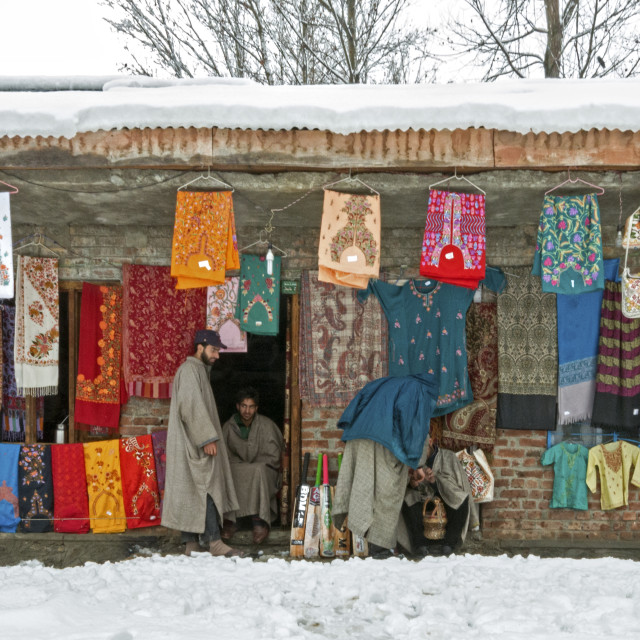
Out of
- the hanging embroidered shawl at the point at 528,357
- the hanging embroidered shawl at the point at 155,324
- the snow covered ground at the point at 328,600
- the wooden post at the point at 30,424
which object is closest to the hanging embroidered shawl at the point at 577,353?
the hanging embroidered shawl at the point at 528,357

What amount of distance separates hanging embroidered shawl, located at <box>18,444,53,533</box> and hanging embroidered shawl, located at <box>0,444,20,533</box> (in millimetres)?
42

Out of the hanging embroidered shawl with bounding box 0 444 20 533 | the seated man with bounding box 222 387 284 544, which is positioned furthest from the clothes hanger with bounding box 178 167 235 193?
the hanging embroidered shawl with bounding box 0 444 20 533

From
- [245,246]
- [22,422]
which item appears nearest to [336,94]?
[245,246]

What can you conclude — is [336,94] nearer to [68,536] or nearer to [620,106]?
[620,106]

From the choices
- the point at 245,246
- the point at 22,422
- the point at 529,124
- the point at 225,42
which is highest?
the point at 225,42

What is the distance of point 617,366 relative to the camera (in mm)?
6102

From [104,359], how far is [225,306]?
1.18 m

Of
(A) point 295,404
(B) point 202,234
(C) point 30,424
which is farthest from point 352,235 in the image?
(C) point 30,424

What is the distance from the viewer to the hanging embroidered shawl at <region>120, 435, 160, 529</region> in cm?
634

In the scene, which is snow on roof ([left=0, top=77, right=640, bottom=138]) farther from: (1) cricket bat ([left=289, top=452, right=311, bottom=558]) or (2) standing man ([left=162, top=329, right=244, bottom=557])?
(1) cricket bat ([left=289, top=452, right=311, bottom=558])

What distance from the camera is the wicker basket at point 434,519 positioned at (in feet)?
18.9

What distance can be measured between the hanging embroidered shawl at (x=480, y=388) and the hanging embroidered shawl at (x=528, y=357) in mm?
85

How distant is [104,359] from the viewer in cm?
638

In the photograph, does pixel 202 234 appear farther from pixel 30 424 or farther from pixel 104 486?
pixel 30 424
